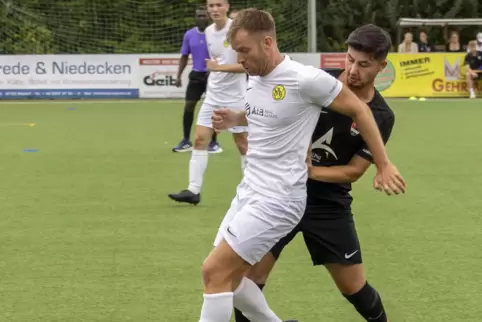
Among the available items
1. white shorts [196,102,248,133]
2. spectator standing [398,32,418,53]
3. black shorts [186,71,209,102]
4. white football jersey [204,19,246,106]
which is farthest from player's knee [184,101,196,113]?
spectator standing [398,32,418,53]

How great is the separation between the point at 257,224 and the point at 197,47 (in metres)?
9.20

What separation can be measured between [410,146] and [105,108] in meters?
9.09

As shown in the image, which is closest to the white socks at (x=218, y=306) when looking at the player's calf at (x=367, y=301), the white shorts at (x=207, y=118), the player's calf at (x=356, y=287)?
the player's calf at (x=356, y=287)

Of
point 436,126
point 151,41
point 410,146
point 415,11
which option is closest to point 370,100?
point 410,146

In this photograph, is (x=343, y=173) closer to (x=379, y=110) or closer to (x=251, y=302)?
(x=379, y=110)

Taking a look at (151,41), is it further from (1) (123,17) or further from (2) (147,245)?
(2) (147,245)

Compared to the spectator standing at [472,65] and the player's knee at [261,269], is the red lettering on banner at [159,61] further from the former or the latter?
the player's knee at [261,269]

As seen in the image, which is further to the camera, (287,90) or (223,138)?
(223,138)

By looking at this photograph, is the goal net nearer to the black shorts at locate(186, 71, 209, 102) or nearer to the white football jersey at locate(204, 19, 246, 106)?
the black shorts at locate(186, 71, 209, 102)

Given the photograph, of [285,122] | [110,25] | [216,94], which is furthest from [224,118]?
[110,25]

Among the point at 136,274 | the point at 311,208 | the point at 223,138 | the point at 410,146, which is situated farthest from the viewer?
the point at 223,138

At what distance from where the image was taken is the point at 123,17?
87.4 feet

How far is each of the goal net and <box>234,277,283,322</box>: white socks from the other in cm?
2135

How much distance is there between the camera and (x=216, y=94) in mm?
9375
